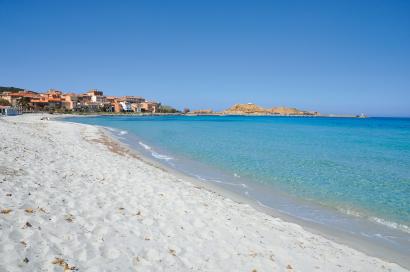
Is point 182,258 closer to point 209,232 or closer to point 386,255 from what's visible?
point 209,232

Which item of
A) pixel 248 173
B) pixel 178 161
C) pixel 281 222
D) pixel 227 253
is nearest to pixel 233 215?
pixel 281 222

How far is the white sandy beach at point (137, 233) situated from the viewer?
16.7 ft

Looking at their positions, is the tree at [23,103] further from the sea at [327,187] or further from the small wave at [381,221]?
the small wave at [381,221]

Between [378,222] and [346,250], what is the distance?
352 cm

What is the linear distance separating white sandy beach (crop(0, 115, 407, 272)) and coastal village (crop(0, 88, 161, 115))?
78123 mm

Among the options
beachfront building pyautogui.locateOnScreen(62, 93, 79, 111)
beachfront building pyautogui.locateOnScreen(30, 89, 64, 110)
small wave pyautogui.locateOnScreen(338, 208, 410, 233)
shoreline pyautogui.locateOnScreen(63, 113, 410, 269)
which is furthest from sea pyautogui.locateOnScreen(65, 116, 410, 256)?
beachfront building pyautogui.locateOnScreen(62, 93, 79, 111)

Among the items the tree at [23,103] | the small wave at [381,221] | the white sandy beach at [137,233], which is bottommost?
the small wave at [381,221]

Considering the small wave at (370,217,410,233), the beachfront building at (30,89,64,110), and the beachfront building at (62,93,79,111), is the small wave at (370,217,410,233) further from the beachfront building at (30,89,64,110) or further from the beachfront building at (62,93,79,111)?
the beachfront building at (62,93,79,111)

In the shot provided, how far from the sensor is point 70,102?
13662 centimetres

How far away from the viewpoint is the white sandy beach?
16.7 feet

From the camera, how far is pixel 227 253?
6055mm

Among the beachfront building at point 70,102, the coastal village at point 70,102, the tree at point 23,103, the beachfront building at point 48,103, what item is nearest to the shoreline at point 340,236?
the coastal village at point 70,102

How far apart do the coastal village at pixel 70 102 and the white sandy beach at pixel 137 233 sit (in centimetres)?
7812

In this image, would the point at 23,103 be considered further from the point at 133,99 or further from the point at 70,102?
the point at 133,99
